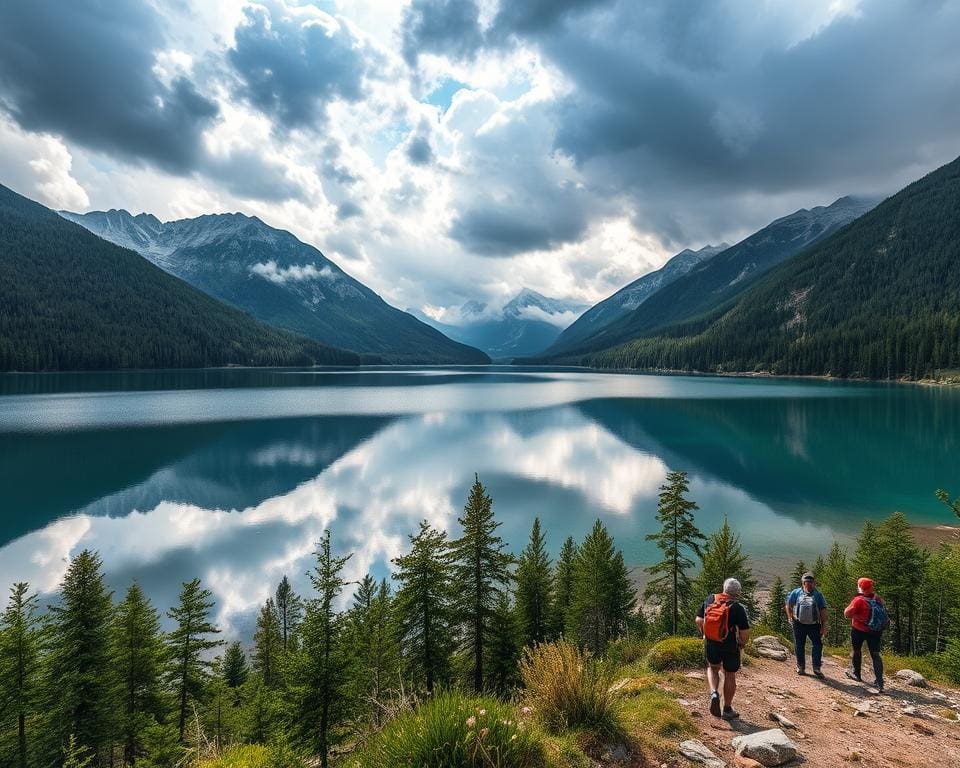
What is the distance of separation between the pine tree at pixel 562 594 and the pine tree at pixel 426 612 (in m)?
9.23

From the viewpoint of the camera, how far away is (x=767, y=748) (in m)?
7.68

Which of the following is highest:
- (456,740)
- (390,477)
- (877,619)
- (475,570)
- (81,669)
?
(456,740)

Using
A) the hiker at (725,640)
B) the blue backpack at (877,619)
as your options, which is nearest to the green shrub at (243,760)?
the hiker at (725,640)

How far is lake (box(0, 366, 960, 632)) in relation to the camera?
41344 millimetres

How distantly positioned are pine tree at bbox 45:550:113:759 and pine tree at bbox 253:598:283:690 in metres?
7.87

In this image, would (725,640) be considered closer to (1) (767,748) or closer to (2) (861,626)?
(1) (767,748)

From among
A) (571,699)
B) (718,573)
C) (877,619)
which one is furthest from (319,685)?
(718,573)

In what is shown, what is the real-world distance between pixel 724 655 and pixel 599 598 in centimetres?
1995

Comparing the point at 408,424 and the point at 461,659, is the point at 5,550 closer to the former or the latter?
the point at 461,659

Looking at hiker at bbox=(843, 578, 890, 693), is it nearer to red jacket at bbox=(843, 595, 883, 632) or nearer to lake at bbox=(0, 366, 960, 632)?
red jacket at bbox=(843, 595, 883, 632)

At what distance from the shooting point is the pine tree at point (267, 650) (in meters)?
26.9

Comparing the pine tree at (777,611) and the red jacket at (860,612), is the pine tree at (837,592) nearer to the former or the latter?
the pine tree at (777,611)

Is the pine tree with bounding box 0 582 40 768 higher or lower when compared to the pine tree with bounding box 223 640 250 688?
higher

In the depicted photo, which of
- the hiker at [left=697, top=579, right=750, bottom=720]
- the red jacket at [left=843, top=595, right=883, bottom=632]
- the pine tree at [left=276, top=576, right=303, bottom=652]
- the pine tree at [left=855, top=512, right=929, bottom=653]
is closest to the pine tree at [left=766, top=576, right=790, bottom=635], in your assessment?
the pine tree at [left=855, top=512, right=929, bottom=653]
